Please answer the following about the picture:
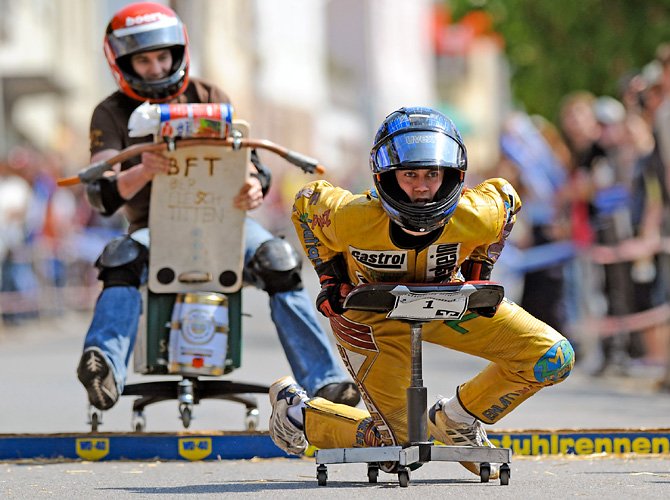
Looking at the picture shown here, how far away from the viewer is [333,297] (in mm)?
7969

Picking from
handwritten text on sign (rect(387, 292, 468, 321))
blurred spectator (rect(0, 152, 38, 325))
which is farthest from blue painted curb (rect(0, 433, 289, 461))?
blurred spectator (rect(0, 152, 38, 325))

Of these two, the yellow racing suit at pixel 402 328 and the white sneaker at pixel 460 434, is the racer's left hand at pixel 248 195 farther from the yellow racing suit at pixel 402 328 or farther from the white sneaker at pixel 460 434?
the white sneaker at pixel 460 434

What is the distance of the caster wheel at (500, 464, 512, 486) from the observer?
7.88m

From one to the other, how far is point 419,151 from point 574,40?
73.6 feet

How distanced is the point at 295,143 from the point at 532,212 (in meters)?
68.0

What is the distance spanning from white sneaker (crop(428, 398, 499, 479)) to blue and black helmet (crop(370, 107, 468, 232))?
2.93 feet

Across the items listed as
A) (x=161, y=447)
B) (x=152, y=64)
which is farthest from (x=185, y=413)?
(x=152, y=64)

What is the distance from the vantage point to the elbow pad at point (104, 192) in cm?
985

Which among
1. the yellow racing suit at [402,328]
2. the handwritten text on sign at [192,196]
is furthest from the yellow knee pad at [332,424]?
the handwritten text on sign at [192,196]

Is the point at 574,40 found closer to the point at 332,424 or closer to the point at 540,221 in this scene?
the point at 540,221

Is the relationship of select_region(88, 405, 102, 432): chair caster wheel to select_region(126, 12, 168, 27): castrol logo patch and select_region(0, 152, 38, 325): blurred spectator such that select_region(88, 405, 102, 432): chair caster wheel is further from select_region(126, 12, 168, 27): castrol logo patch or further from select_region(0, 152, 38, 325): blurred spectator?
select_region(0, 152, 38, 325): blurred spectator

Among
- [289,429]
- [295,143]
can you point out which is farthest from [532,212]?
[295,143]

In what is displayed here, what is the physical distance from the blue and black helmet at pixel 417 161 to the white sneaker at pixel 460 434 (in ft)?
2.93

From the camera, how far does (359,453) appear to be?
307 inches
